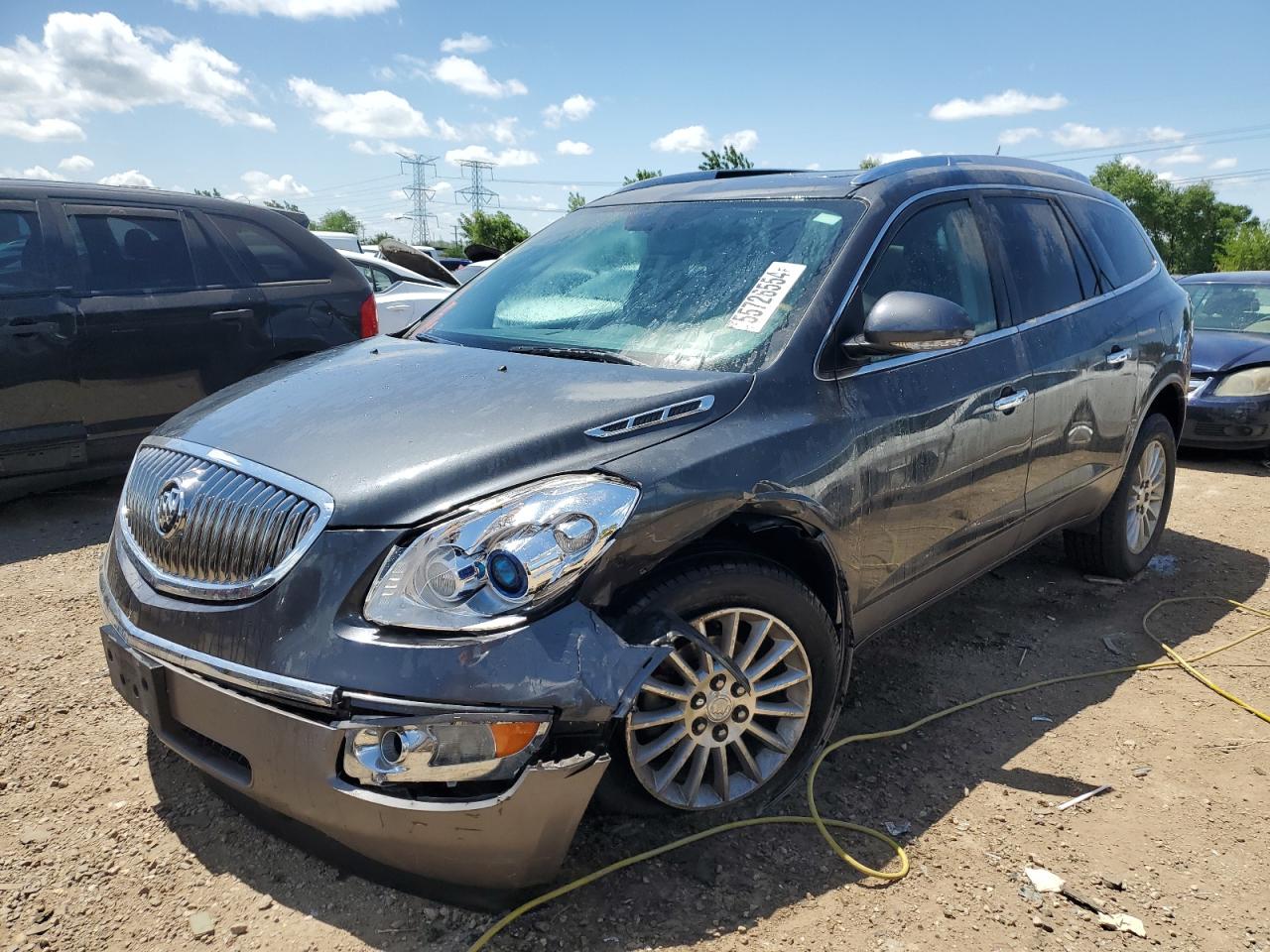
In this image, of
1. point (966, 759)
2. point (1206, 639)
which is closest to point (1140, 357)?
point (1206, 639)

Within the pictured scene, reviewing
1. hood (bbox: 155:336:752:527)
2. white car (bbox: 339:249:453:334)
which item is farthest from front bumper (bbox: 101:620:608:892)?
white car (bbox: 339:249:453:334)

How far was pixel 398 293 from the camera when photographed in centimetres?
942

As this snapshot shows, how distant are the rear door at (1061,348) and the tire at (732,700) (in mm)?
1479

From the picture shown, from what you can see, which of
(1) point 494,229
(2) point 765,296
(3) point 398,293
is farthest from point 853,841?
(1) point 494,229

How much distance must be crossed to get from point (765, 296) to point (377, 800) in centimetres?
176

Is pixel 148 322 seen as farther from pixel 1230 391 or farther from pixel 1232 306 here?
pixel 1232 306

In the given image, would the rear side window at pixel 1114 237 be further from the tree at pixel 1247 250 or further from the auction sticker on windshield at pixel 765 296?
the tree at pixel 1247 250

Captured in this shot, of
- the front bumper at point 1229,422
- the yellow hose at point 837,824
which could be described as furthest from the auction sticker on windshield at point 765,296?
the front bumper at point 1229,422

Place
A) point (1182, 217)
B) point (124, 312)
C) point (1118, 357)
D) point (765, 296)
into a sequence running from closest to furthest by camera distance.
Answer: point (765, 296)
point (1118, 357)
point (124, 312)
point (1182, 217)

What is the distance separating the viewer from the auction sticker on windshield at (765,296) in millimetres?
2762

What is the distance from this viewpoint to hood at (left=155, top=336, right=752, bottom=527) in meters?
2.11

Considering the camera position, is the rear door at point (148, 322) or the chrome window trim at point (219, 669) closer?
the chrome window trim at point (219, 669)

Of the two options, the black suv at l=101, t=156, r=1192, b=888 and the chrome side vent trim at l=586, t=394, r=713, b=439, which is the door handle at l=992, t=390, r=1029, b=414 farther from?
the chrome side vent trim at l=586, t=394, r=713, b=439

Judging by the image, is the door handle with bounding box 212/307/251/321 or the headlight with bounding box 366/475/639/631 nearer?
the headlight with bounding box 366/475/639/631
